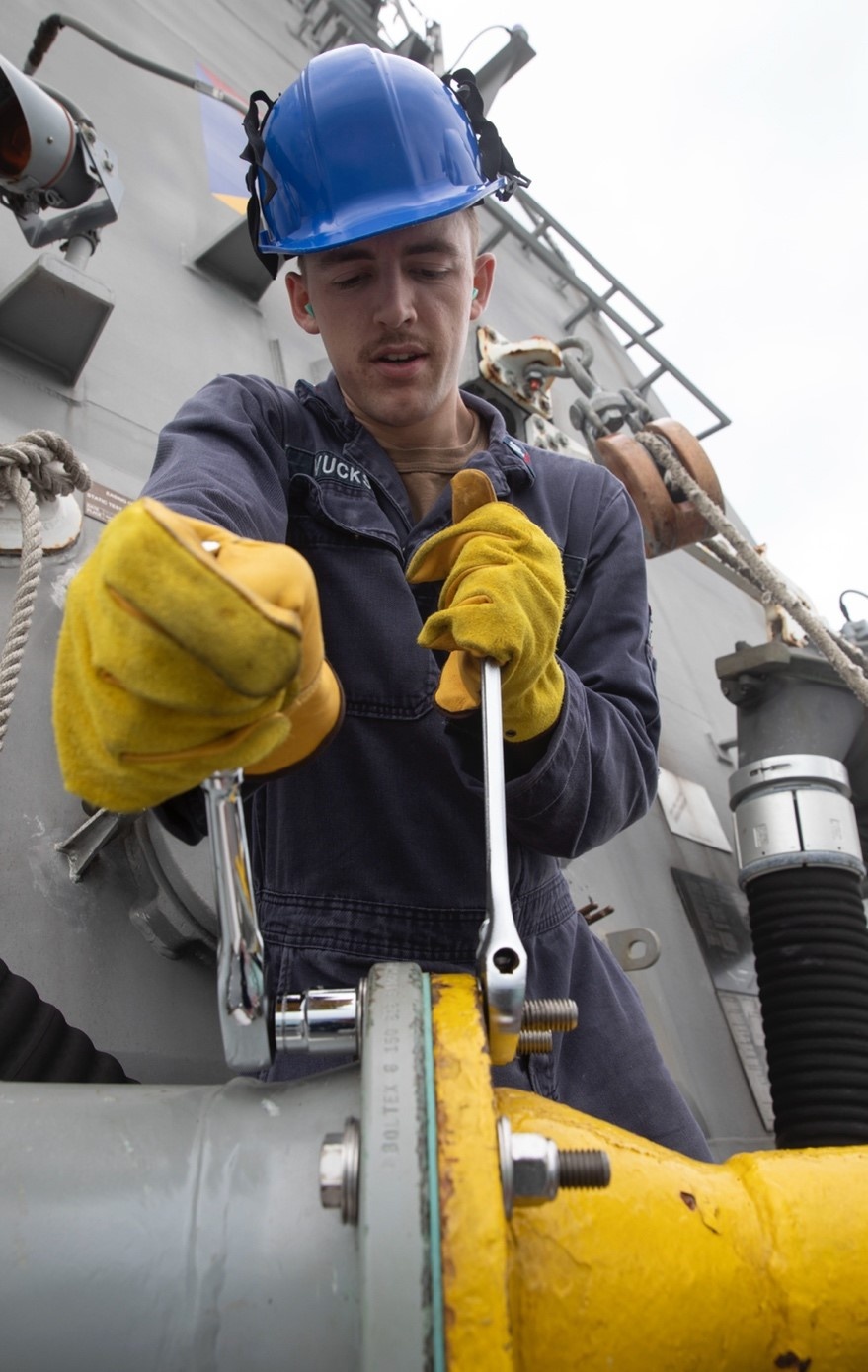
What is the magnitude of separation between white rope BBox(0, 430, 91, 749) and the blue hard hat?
1.13 ft

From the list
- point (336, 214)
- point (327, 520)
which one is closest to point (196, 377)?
point (336, 214)

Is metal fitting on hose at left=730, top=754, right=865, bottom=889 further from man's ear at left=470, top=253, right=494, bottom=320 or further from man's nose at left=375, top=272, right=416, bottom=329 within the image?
man's nose at left=375, top=272, right=416, bottom=329

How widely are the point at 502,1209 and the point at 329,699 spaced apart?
0.84 feet

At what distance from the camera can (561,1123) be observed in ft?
1.52

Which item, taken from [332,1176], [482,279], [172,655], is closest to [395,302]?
[482,279]

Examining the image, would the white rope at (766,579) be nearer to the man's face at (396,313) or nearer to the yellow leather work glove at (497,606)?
the man's face at (396,313)

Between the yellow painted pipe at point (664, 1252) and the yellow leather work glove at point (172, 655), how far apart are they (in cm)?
17

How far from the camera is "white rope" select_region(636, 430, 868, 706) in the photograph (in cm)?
149

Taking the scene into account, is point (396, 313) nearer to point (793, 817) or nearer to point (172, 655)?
point (172, 655)

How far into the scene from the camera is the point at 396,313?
0.80 meters

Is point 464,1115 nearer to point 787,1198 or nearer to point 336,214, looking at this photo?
point 787,1198

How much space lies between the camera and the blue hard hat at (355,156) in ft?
2.72

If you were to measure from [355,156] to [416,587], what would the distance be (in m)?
0.40

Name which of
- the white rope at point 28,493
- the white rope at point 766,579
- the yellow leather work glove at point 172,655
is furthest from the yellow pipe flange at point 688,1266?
the white rope at point 766,579
